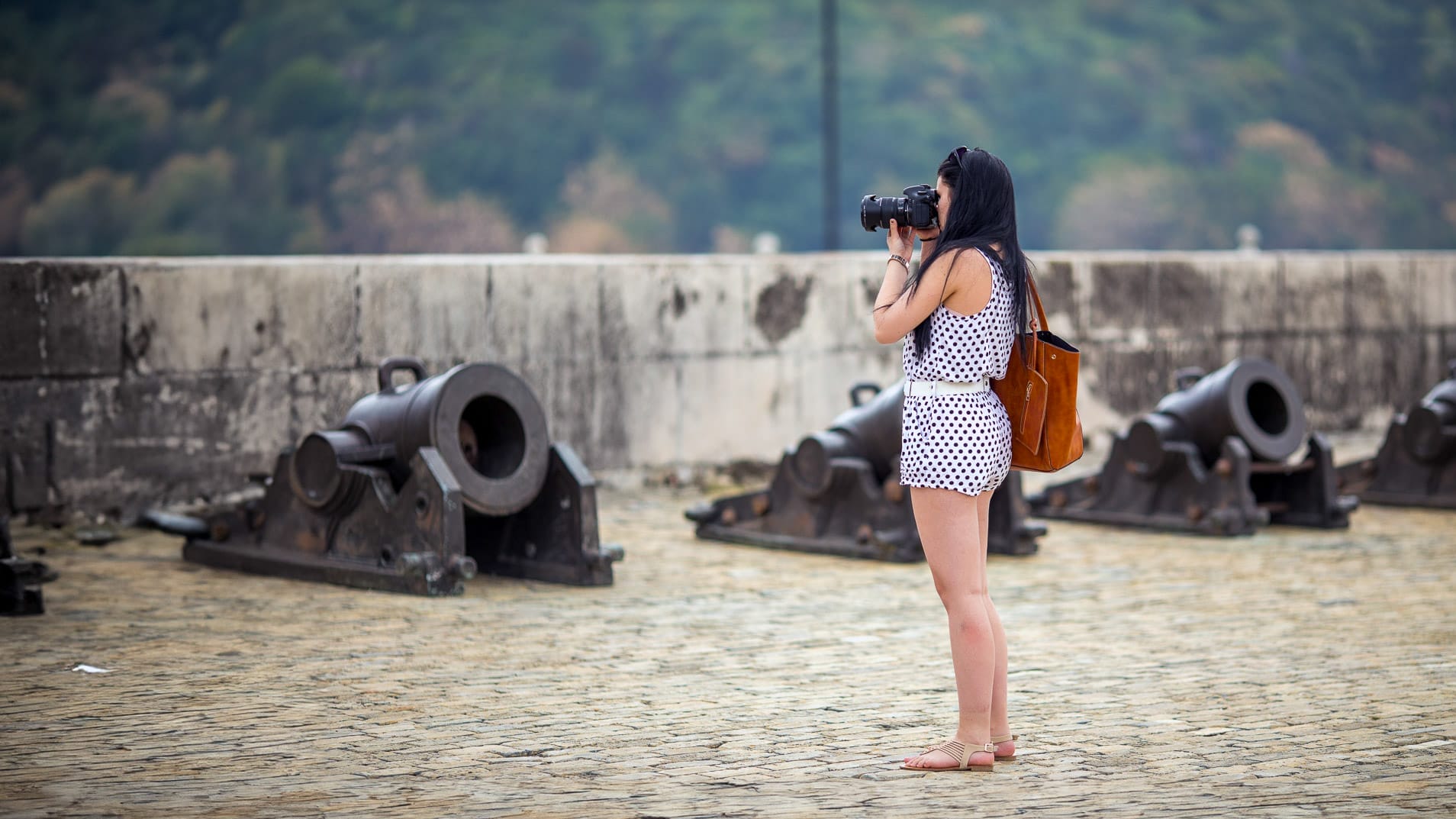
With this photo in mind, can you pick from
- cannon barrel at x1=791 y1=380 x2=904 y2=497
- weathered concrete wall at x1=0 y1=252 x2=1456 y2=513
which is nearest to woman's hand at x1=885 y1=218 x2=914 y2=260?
cannon barrel at x1=791 y1=380 x2=904 y2=497

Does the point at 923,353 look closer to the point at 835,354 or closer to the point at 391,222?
the point at 835,354

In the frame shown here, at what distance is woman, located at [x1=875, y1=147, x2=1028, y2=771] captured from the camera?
3.57m

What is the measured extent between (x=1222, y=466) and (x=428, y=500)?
3420 millimetres

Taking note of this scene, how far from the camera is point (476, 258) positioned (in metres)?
8.43

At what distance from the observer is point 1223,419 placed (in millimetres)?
7441

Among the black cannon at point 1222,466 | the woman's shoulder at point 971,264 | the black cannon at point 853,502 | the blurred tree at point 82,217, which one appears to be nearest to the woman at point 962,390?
the woman's shoulder at point 971,264

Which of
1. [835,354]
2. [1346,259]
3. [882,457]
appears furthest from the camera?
[1346,259]

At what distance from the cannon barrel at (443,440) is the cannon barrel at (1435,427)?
448 centimetres

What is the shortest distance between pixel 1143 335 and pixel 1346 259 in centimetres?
180

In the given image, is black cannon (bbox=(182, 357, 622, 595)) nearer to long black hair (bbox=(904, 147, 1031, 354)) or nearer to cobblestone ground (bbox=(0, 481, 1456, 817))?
cobblestone ground (bbox=(0, 481, 1456, 817))

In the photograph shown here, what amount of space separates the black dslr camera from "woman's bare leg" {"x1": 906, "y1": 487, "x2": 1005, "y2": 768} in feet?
1.80

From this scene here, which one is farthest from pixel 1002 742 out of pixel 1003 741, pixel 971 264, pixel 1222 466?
pixel 1222 466

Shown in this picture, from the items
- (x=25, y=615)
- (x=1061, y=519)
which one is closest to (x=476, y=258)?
(x=1061, y=519)

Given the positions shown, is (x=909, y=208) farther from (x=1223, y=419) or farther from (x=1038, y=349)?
(x=1223, y=419)
